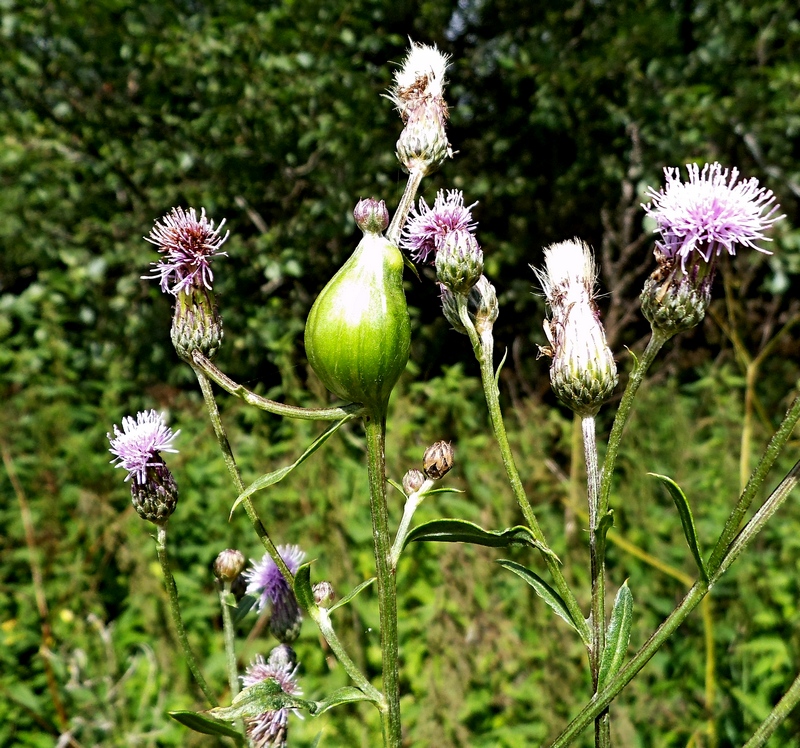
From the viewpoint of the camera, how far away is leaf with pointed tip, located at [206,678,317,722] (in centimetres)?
67

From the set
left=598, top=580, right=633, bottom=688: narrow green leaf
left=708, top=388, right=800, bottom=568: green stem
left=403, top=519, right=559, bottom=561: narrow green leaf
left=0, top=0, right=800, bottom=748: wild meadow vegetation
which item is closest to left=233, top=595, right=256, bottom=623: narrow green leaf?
left=403, top=519, right=559, bottom=561: narrow green leaf

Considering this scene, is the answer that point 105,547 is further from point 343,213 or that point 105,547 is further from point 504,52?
point 504,52

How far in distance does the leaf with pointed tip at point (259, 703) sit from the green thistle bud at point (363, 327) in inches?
10.9

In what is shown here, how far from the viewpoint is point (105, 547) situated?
3.28 m

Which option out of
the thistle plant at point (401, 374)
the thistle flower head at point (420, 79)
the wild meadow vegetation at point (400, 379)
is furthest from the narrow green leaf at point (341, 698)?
the wild meadow vegetation at point (400, 379)

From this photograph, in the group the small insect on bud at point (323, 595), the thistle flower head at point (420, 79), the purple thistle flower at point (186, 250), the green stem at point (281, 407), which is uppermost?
the thistle flower head at point (420, 79)

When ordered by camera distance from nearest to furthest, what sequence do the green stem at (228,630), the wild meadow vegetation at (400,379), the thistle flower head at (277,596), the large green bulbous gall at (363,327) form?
1. the large green bulbous gall at (363,327)
2. the green stem at (228,630)
3. the thistle flower head at (277,596)
4. the wild meadow vegetation at (400,379)

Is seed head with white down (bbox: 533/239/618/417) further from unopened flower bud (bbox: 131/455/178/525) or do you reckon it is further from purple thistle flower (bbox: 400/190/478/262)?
unopened flower bud (bbox: 131/455/178/525)

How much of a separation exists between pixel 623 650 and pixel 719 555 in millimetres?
124

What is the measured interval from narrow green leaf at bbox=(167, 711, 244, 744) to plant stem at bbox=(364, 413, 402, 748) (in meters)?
0.15

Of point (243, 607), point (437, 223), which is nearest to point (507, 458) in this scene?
point (437, 223)

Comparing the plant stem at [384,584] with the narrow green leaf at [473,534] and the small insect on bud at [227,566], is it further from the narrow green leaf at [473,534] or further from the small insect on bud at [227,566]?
the small insect on bud at [227,566]

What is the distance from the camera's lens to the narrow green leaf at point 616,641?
0.70 meters

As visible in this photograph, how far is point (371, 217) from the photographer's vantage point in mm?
684
